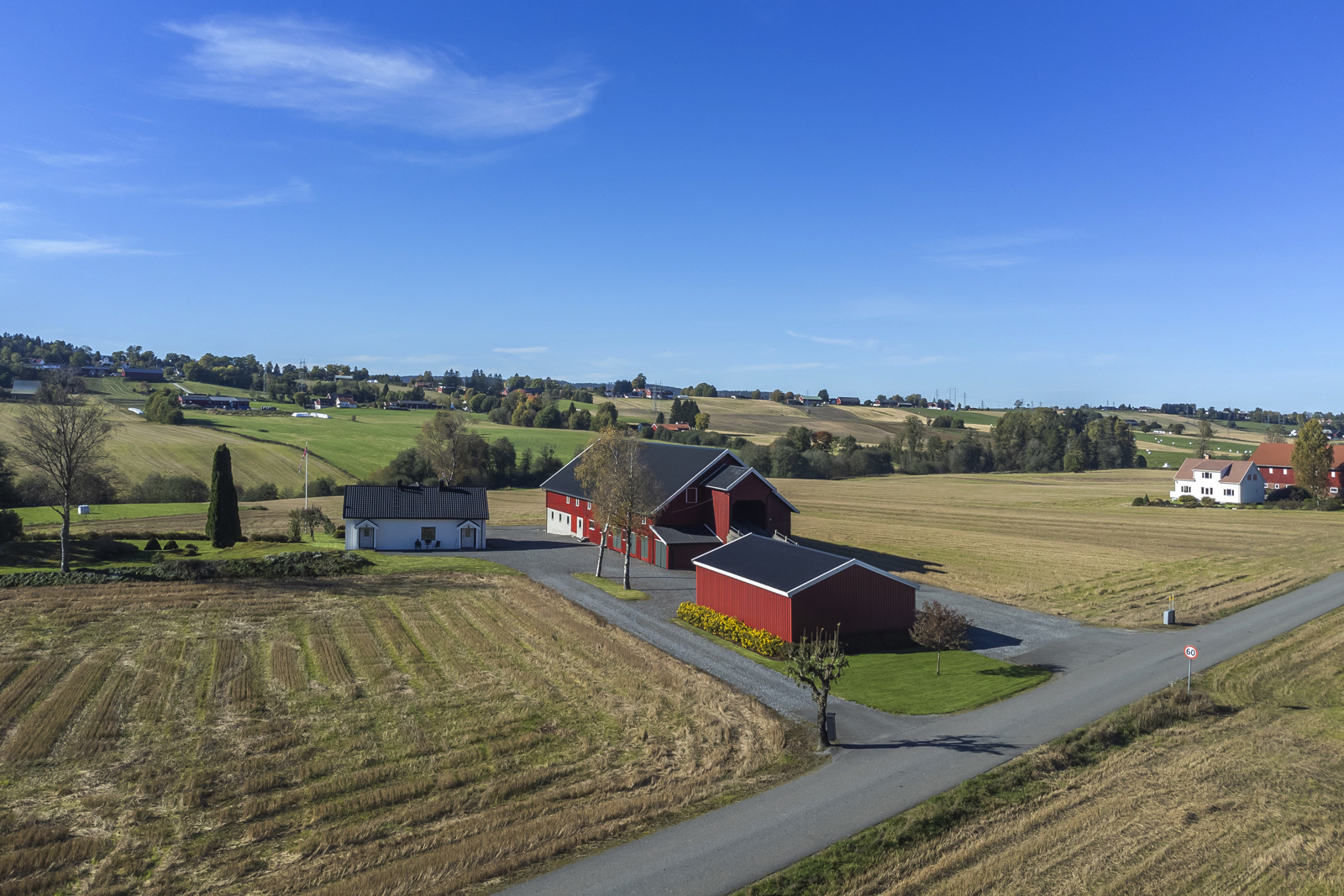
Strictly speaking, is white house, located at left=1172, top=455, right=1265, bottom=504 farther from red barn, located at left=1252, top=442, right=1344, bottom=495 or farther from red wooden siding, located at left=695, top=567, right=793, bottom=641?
red wooden siding, located at left=695, top=567, right=793, bottom=641

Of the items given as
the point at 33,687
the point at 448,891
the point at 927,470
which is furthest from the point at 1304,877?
the point at 927,470

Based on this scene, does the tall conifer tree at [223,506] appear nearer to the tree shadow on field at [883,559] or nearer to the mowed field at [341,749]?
the mowed field at [341,749]

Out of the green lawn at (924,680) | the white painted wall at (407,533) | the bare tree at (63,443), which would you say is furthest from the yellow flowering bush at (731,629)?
the bare tree at (63,443)

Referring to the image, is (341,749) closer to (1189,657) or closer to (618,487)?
(618,487)

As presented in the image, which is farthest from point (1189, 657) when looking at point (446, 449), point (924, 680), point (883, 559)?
point (446, 449)

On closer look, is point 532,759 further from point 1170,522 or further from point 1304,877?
point 1170,522

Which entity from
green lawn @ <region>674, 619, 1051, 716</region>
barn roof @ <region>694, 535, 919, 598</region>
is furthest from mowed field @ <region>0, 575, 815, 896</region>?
barn roof @ <region>694, 535, 919, 598</region>
